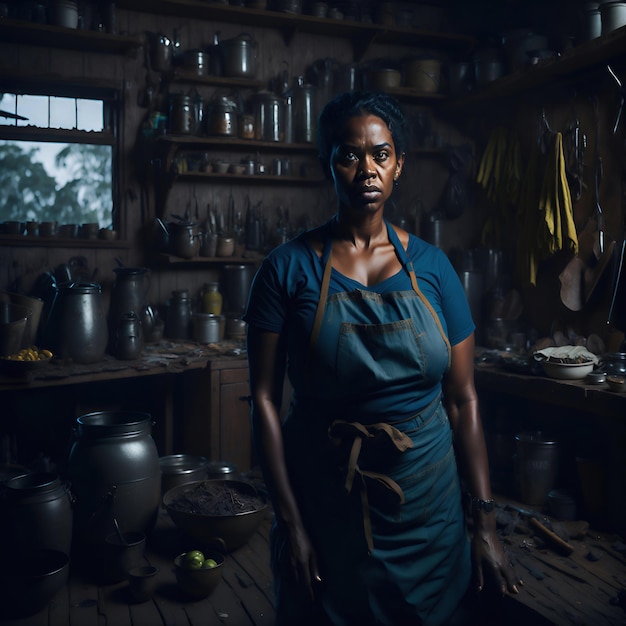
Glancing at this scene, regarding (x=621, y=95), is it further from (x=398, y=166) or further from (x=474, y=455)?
(x=474, y=455)

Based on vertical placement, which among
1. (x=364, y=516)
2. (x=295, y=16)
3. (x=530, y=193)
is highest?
(x=295, y=16)

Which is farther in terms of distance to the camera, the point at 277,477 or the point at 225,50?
the point at 225,50

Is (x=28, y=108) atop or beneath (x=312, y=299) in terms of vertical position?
atop

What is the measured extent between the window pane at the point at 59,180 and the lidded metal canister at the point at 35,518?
2.27 m

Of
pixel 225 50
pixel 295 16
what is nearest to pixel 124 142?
pixel 225 50

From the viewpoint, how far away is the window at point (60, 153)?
4754 mm

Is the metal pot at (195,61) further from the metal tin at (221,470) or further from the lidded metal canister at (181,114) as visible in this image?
the metal tin at (221,470)

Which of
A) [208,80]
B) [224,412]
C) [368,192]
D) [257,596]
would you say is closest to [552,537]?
[257,596]

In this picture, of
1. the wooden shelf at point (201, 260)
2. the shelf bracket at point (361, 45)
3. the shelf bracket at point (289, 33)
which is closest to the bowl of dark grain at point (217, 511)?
the wooden shelf at point (201, 260)

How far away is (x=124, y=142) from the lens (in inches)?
198

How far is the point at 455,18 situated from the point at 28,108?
347 centimetres

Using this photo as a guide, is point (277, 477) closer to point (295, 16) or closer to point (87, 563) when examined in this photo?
point (87, 563)

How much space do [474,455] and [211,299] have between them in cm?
349

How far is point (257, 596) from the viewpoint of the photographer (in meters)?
3.21
